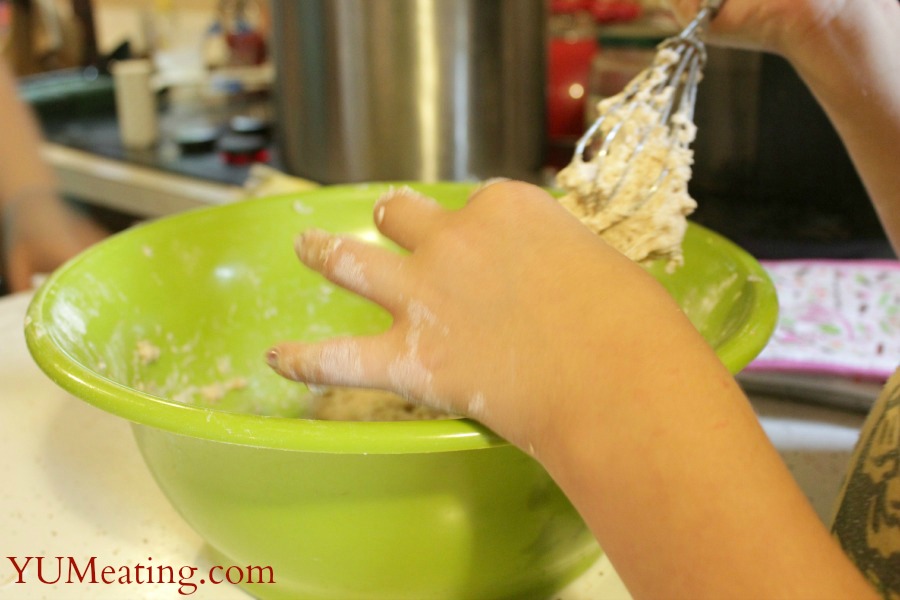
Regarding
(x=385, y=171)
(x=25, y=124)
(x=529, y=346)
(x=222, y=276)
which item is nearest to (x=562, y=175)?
(x=529, y=346)

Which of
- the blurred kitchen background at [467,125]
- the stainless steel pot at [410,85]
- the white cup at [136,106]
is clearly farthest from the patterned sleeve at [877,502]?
the white cup at [136,106]

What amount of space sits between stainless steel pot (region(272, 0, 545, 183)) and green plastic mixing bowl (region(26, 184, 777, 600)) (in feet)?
1.63

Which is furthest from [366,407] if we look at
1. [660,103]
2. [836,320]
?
[836,320]

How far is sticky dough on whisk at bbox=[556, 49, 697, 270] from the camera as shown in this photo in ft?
1.50

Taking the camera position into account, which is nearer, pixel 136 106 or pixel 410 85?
pixel 410 85

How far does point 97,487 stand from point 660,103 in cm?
43

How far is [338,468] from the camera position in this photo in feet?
1.17

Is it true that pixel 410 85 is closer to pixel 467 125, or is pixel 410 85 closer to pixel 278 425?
pixel 467 125

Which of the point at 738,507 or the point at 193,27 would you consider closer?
the point at 738,507

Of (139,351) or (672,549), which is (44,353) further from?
(672,549)

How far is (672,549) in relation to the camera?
294mm

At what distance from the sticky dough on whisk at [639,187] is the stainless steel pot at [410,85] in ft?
1.79

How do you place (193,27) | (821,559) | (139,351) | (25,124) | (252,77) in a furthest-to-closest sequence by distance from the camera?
(193,27), (252,77), (25,124), (139,351), (821,559)

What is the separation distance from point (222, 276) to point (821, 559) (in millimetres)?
468
